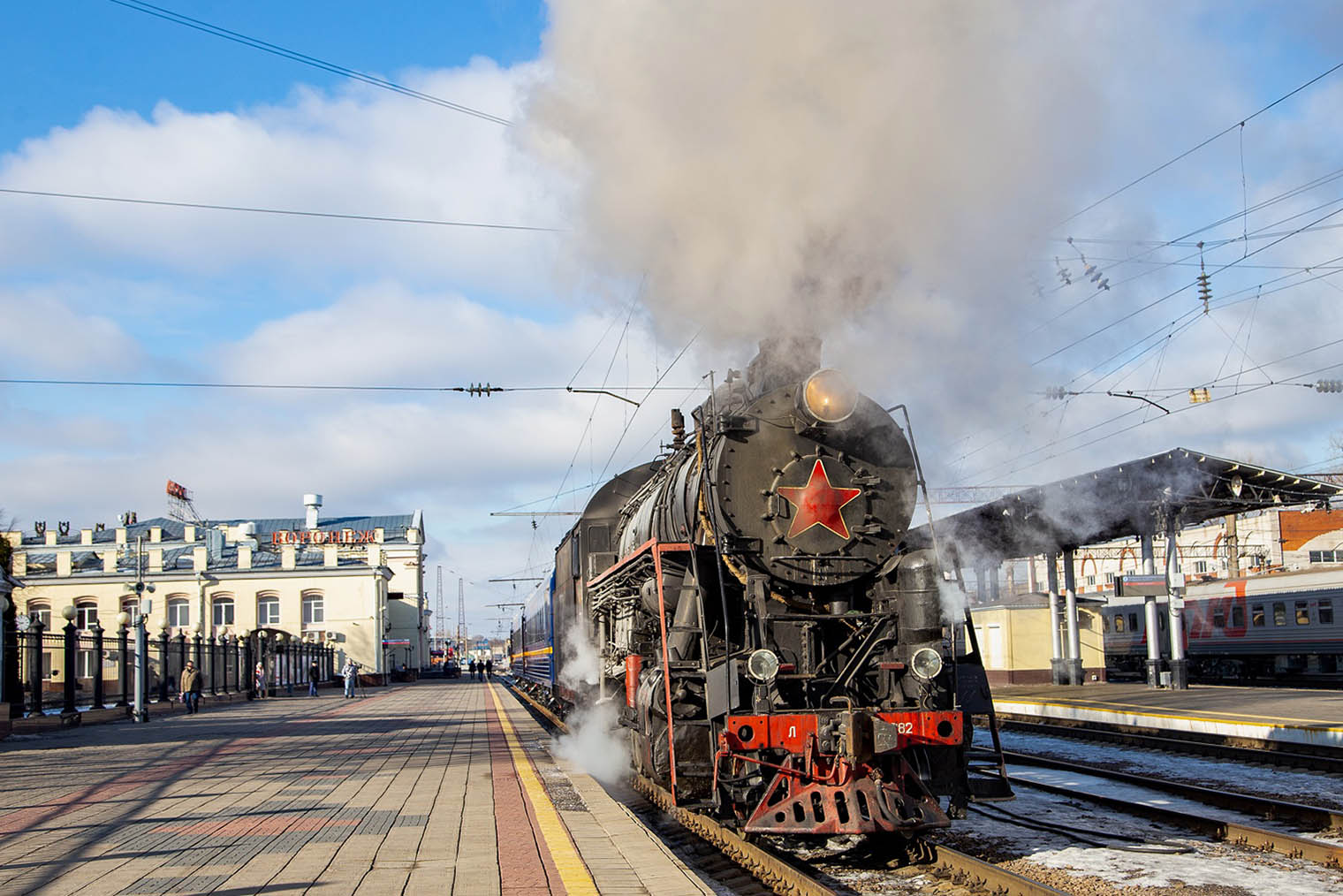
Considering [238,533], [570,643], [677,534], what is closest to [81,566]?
[238,533]

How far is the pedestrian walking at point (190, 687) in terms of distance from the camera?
24.8m

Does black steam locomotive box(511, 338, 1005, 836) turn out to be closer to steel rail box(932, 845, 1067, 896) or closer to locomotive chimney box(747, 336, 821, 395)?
locomotive chimney box(747, 336, 821, 395)

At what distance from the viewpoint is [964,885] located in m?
6.59

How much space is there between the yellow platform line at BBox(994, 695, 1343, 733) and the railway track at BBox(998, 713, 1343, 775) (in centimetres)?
25

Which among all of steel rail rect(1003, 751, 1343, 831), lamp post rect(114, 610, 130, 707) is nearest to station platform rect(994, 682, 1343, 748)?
steel rail rect(1003, 751, 1343, 831)

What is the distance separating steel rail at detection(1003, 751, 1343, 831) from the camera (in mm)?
8250

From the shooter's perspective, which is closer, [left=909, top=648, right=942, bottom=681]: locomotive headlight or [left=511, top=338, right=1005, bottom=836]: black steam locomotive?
[left=511, top=338, right=1005, bottom=836]: black steam locomotive

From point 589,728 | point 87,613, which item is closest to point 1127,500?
→ point 589,728

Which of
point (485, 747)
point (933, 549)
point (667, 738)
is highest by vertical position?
point (933, 549)

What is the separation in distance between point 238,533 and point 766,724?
65899mm

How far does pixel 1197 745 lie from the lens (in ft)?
42.9

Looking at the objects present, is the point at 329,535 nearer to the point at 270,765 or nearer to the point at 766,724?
the point at 270,765

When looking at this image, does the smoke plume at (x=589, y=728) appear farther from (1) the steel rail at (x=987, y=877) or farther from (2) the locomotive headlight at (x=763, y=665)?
(1) the steel rail at (x=987, y=877)

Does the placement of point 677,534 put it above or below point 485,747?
above
